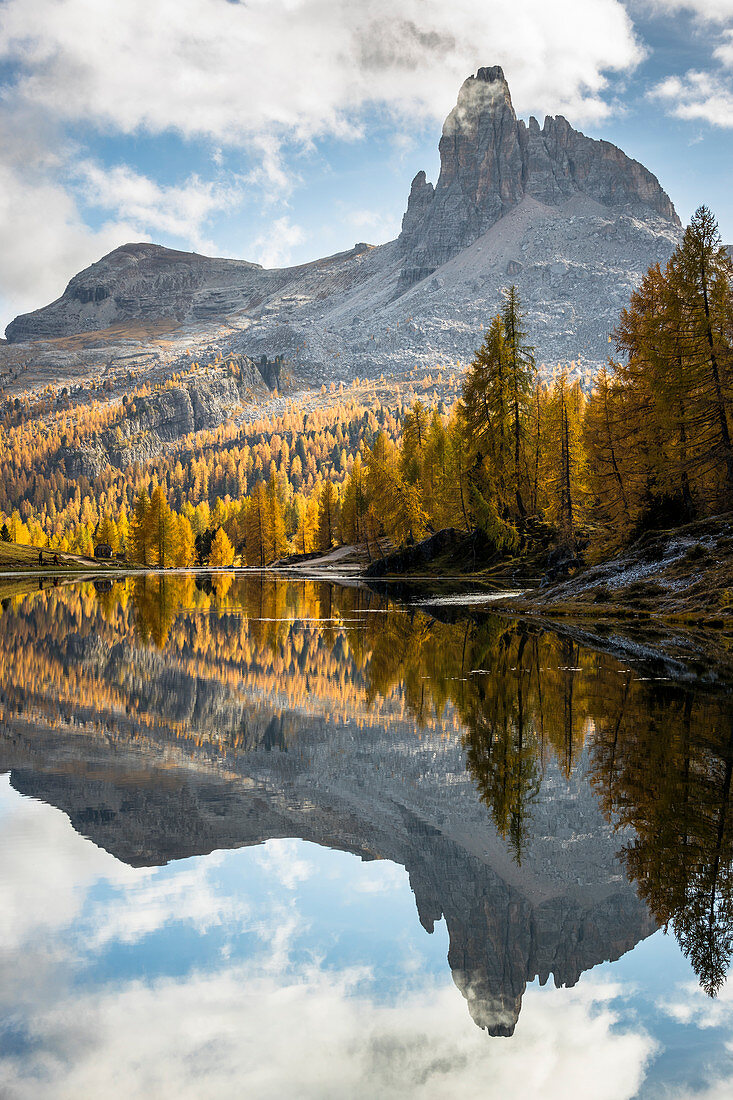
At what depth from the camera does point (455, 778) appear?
32.7 ft

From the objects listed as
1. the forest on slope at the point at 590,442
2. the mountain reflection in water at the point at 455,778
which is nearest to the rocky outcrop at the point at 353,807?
the mountain reflection in water at the point at 455,778

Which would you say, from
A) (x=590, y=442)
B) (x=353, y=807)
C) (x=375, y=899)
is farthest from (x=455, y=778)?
(x=590, y=442)

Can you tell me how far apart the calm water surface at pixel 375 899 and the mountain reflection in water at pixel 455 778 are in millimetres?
41

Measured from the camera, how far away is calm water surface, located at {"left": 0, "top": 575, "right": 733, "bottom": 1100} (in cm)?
463

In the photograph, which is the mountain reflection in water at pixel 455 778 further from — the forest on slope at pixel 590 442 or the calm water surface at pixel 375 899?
the forest on slope at pixel 590 442

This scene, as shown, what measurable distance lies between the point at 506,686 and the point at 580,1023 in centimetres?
1091

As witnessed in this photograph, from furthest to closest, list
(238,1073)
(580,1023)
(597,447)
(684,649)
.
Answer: (597,447) < (684,649) < (580,1023) < (238,1073)

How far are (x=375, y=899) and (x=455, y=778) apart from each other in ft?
11.1

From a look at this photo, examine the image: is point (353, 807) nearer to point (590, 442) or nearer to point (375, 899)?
point (375, 899)

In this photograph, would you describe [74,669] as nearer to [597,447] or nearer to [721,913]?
[721,913]

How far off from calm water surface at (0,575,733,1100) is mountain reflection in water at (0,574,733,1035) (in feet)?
0.14

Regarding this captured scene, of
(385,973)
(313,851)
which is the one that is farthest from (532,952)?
(313,851)

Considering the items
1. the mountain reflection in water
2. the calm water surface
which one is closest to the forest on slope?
the mountain reflection in water

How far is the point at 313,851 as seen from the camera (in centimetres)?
807
